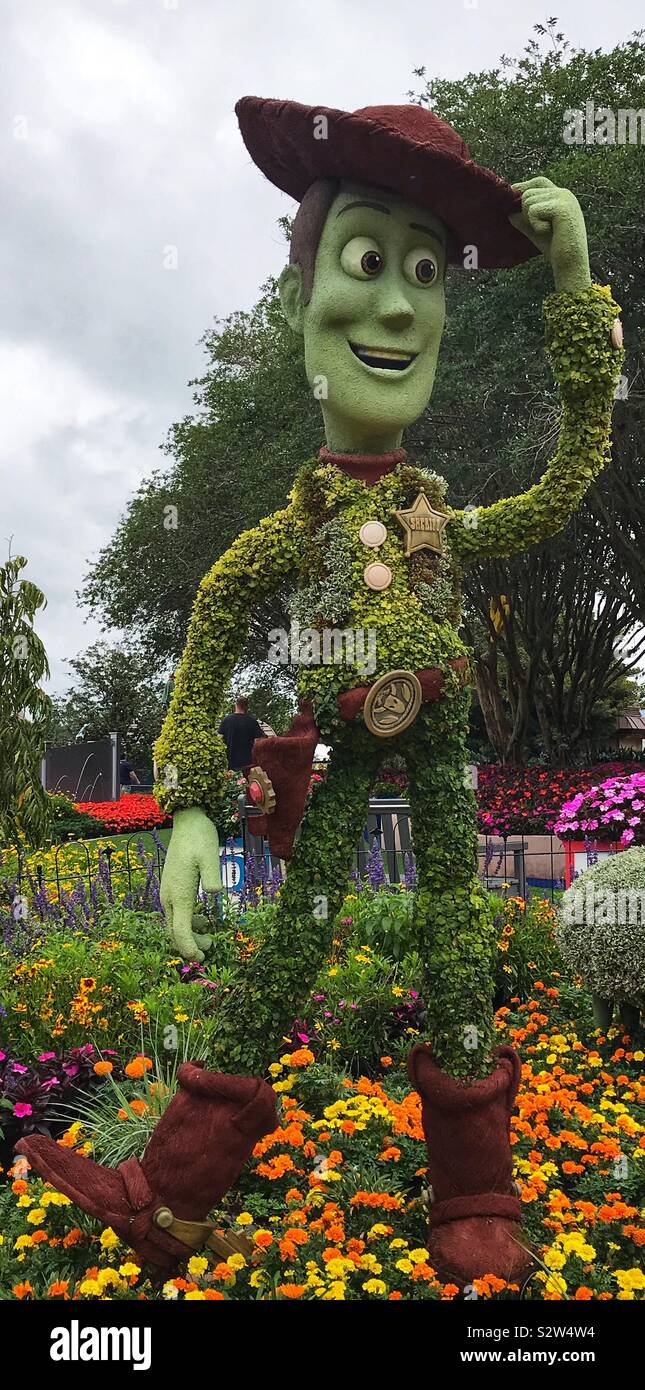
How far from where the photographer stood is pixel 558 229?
2.92m

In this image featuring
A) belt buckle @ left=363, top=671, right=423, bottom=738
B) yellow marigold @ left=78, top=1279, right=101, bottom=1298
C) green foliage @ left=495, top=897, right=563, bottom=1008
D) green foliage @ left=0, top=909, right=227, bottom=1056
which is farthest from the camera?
green foliage @ left=495, top=897, right=563, bottom=1008

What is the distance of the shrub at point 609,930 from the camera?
4.39 metres

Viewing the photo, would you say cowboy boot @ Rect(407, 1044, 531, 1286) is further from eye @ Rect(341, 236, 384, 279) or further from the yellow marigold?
eye @ Rect(341, 236, 384, 279)

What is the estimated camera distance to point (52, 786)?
73.7 ft

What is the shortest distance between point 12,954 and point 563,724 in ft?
43.4

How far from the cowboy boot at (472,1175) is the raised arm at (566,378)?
1517 mm

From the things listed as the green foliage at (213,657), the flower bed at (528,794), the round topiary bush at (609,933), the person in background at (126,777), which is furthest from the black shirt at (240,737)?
the person in background at (126,777)

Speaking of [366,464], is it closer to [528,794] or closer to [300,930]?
[300,930]

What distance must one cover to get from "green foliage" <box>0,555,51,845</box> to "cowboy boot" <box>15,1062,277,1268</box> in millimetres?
3790

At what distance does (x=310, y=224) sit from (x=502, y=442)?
8458 millimetres

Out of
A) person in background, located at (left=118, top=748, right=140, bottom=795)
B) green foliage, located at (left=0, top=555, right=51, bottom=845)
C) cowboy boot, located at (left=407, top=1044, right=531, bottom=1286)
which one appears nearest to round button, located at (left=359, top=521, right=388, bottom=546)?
cowboy boot, located at (left=407, top=1044, right=531, bottom=1286)

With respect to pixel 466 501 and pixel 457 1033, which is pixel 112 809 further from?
pixel 457 1033

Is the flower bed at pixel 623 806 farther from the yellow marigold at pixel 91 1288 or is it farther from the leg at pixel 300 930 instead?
the yellow marigold at pixel 91 1288

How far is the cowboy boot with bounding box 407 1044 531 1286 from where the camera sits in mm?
2742
